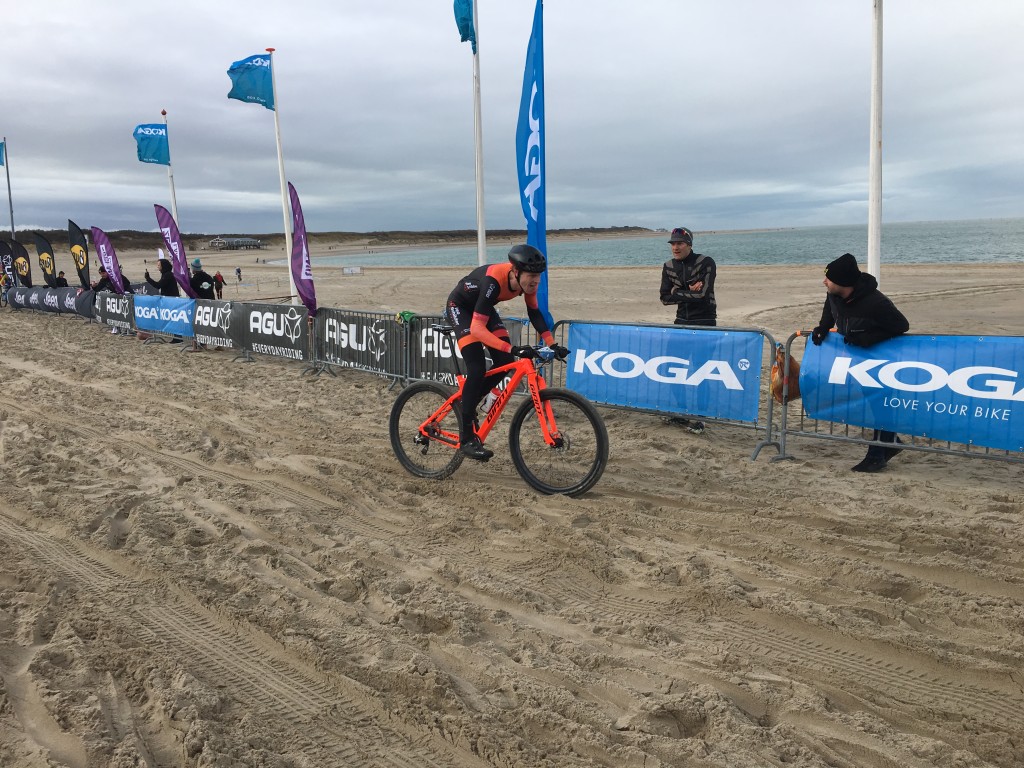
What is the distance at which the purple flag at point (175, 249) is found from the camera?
14531 mm

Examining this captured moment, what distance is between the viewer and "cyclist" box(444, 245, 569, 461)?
5094mm

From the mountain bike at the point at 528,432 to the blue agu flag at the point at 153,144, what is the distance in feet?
54.8

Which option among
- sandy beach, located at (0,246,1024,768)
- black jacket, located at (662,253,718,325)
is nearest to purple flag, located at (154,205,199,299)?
sandy beach, located at (0,246,1024,768)

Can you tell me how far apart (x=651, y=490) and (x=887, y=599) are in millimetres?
2096

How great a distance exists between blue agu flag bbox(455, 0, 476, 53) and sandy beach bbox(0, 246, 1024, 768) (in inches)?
284

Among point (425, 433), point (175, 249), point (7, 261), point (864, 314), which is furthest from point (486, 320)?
point (7, 261)

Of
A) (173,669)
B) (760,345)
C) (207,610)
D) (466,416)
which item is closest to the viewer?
(173,669)

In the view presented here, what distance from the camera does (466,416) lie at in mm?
5625

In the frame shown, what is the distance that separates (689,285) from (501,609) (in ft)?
15.8

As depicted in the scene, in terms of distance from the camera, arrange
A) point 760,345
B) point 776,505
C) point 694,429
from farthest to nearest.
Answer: point 694,429
point 760,345
point 776,505

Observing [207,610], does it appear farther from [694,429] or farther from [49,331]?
[49,331]

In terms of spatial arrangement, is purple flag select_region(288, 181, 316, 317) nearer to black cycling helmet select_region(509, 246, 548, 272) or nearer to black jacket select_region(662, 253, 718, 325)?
black jacket select_region(662, 253, 718, 325)

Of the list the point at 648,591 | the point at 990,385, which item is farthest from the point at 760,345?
the point at 648,591

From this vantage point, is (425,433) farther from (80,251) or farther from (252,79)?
(80,251)
